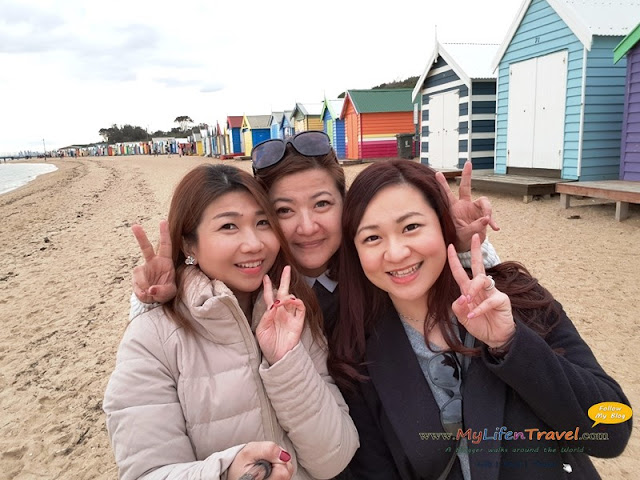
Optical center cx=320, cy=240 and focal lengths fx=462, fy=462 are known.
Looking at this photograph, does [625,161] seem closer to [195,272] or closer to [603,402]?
[603,402]

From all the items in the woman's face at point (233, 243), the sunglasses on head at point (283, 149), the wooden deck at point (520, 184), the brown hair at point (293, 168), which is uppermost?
the sunglasses on head at point (283, 149)

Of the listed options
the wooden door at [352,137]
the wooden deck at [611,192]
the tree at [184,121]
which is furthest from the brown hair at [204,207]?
the tree at [184,121]

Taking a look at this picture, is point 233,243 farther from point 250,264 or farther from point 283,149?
point 283,149

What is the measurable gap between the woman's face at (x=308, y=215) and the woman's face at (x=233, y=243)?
0.29 m

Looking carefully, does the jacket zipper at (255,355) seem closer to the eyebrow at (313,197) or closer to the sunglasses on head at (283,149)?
the eyebrow at (313,197)

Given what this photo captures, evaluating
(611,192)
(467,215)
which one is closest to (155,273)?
(467,215)

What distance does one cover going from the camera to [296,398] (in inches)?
63.9

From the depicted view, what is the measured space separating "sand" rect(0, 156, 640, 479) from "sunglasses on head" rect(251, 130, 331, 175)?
8.17 ft

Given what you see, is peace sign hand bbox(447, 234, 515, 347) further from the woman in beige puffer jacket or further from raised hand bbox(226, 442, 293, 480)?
raised hand bbox(226, 442, 293, 480)

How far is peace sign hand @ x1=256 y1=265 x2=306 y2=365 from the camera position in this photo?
1705 mm

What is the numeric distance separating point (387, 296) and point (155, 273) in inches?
38.2

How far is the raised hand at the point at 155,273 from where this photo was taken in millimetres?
1778

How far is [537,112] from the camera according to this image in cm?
1073

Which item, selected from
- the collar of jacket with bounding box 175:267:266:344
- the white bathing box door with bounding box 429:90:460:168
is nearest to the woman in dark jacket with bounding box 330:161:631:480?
the collar of jacket with bounding box 175:267:266:344
